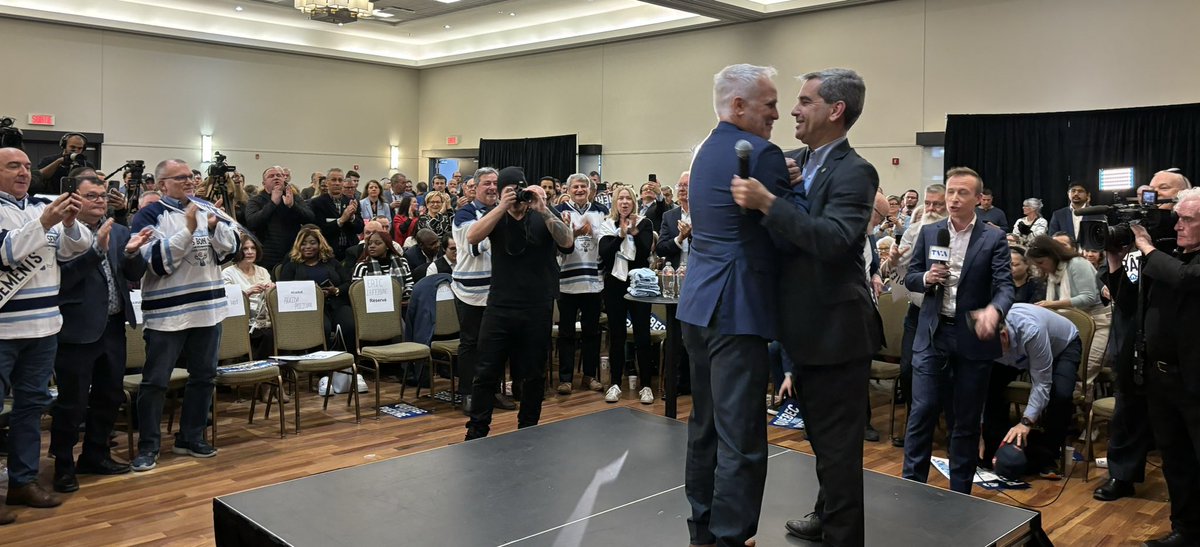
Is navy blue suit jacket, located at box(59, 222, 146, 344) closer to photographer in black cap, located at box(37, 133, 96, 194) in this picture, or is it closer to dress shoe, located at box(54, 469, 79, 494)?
dress shoe, located at box(54, 469, 79, 494)

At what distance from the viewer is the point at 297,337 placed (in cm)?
583

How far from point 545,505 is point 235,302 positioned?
3.36 metres

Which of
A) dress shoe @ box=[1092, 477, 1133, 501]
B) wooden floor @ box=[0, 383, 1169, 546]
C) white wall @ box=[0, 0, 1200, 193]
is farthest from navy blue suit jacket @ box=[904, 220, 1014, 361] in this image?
white wall @ box=[0, 0, 1200, 193]

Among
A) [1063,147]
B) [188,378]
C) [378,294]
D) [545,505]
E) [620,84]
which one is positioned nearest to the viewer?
[545,505]

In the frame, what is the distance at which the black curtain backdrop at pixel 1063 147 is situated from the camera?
9102mm

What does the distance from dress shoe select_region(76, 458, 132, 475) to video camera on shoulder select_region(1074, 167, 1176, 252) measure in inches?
185

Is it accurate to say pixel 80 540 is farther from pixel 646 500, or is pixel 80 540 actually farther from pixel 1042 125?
pixel 1042 125

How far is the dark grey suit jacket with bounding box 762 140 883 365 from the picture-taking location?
7.32 feet

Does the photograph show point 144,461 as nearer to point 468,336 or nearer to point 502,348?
point 468,336

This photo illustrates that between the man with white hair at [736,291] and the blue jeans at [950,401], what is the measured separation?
185 centimetres

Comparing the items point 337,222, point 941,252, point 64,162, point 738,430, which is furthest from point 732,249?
point 337,222

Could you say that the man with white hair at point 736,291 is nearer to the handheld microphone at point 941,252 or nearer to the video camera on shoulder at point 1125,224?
the handheld microphone at point 941,252

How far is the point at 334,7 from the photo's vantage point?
33.8 feet

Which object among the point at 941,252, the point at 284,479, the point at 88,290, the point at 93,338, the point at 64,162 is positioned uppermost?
the point at 64,162
